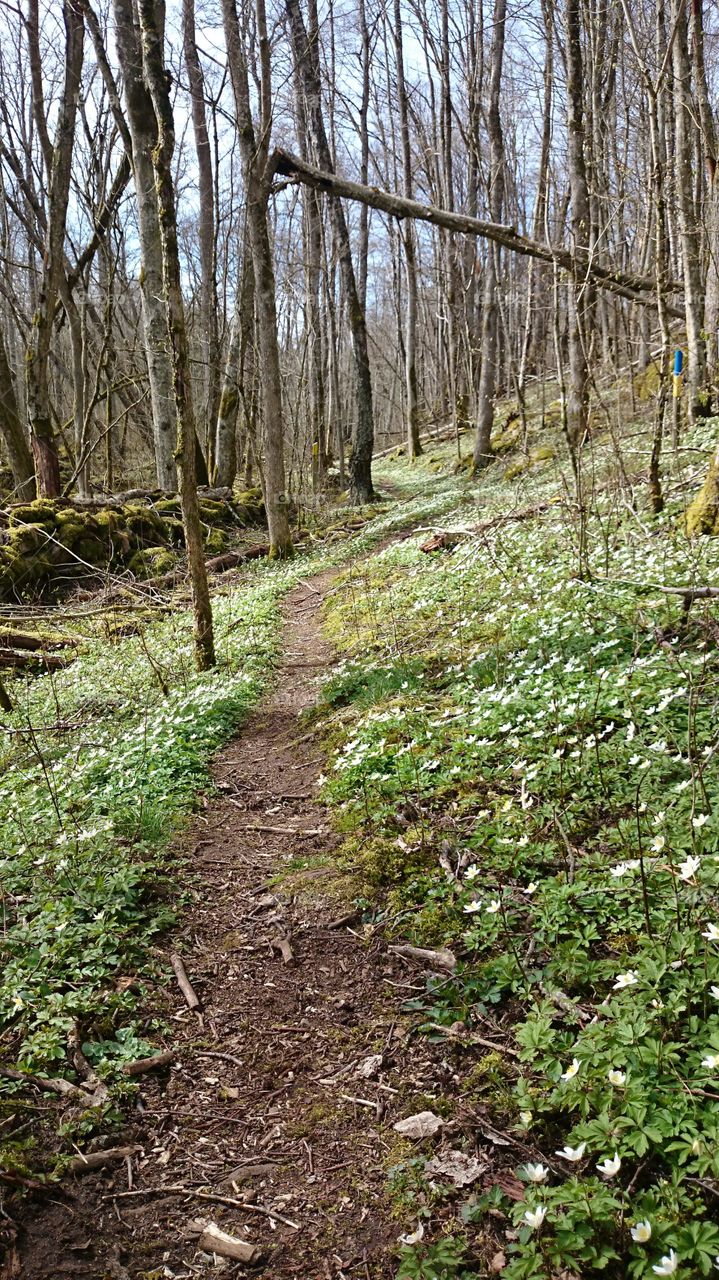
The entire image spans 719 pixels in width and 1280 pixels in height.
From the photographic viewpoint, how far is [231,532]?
1631 centimetres

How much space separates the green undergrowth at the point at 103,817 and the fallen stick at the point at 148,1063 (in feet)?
0.15

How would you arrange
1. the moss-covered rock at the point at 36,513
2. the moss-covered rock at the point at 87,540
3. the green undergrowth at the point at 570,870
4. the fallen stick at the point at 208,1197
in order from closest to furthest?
the green undergrowth at the point at 570,870, the fallen stick at the point at 208,1197, the moss-covered rock at the point at 87,540, the moss-covered rock at the point at 36,513

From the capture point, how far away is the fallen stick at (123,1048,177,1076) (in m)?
2.84

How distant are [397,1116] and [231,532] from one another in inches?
578

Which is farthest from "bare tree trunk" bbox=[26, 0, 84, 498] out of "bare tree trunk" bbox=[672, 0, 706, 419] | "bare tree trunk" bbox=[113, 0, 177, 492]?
"bare tree trunk" bbox=[672, 0, 706, 419]

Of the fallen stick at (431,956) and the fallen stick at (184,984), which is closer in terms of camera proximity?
the fallen stick at (431,956)

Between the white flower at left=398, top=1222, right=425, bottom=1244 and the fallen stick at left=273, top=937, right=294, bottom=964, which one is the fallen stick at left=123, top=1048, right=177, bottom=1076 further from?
the white flower at left=398, top=1222, right=425, bottom=1244

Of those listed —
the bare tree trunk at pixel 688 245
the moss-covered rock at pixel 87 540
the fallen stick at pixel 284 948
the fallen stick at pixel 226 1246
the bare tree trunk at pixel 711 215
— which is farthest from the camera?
the bare tree trunk at pixel 711 215

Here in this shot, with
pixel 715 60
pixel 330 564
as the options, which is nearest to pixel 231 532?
pixel 330 564

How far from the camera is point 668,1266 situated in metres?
1.63

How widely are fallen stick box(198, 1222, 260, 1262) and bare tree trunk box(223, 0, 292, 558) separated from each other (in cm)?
1134

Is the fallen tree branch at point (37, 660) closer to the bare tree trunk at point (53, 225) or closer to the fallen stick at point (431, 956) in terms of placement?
the bare tree trunk at point (53, 225)

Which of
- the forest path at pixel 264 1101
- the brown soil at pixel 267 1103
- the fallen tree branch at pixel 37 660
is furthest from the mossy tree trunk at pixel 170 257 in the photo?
the brown soil at pixel 267 1103

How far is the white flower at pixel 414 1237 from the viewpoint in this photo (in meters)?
2.04
